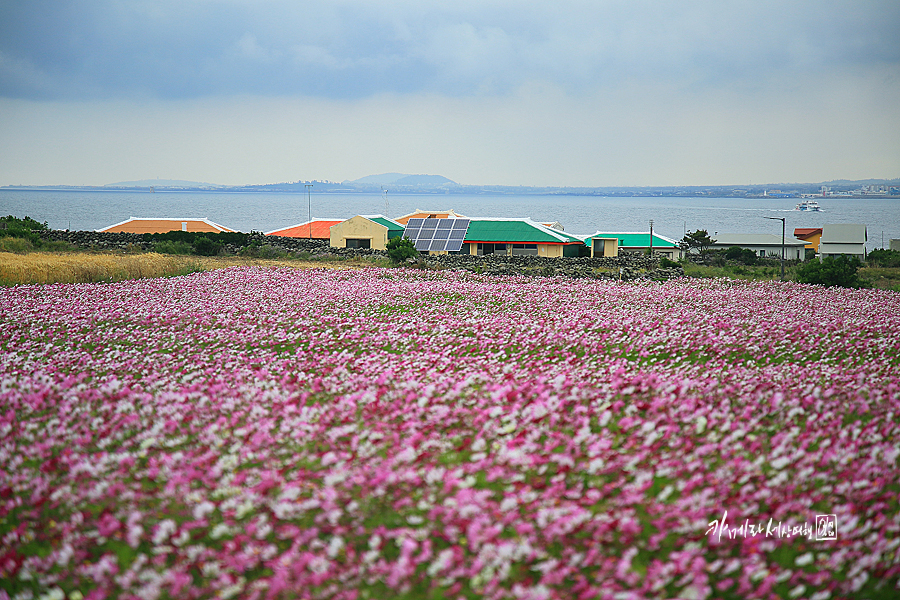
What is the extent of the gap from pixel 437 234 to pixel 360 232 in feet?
25.9

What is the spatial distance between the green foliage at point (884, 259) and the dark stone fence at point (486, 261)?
21.0 meters

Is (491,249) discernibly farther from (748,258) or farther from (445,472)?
(445,472)

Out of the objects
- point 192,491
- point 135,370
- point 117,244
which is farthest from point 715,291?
point 117,244

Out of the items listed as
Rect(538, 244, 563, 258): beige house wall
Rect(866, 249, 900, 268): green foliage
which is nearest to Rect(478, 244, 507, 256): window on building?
Rect(538, 244, 563, 258): beige house wall

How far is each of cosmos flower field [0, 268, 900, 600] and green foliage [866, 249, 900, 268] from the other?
43.1 m

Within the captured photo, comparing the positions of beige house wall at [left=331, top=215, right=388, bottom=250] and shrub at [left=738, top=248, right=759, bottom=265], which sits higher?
beige house wall at [left=331, top=215, right=388, bottom=250]

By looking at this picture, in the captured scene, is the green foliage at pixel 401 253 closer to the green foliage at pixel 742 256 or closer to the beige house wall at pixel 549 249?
the beige house wall at pixel 549 249

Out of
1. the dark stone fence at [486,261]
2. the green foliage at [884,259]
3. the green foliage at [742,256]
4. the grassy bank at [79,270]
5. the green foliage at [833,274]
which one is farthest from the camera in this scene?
the green foliage at [742,256]

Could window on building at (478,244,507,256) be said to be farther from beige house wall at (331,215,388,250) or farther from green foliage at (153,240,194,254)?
green foliage at (153,240,194,254)

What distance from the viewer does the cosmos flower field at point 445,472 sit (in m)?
4.03

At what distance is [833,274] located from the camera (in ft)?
84.9

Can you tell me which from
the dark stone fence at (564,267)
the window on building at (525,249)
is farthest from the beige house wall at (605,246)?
the dark stone fence at (564,267)

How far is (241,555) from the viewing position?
4078mm

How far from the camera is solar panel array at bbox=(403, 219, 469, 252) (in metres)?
45.1
